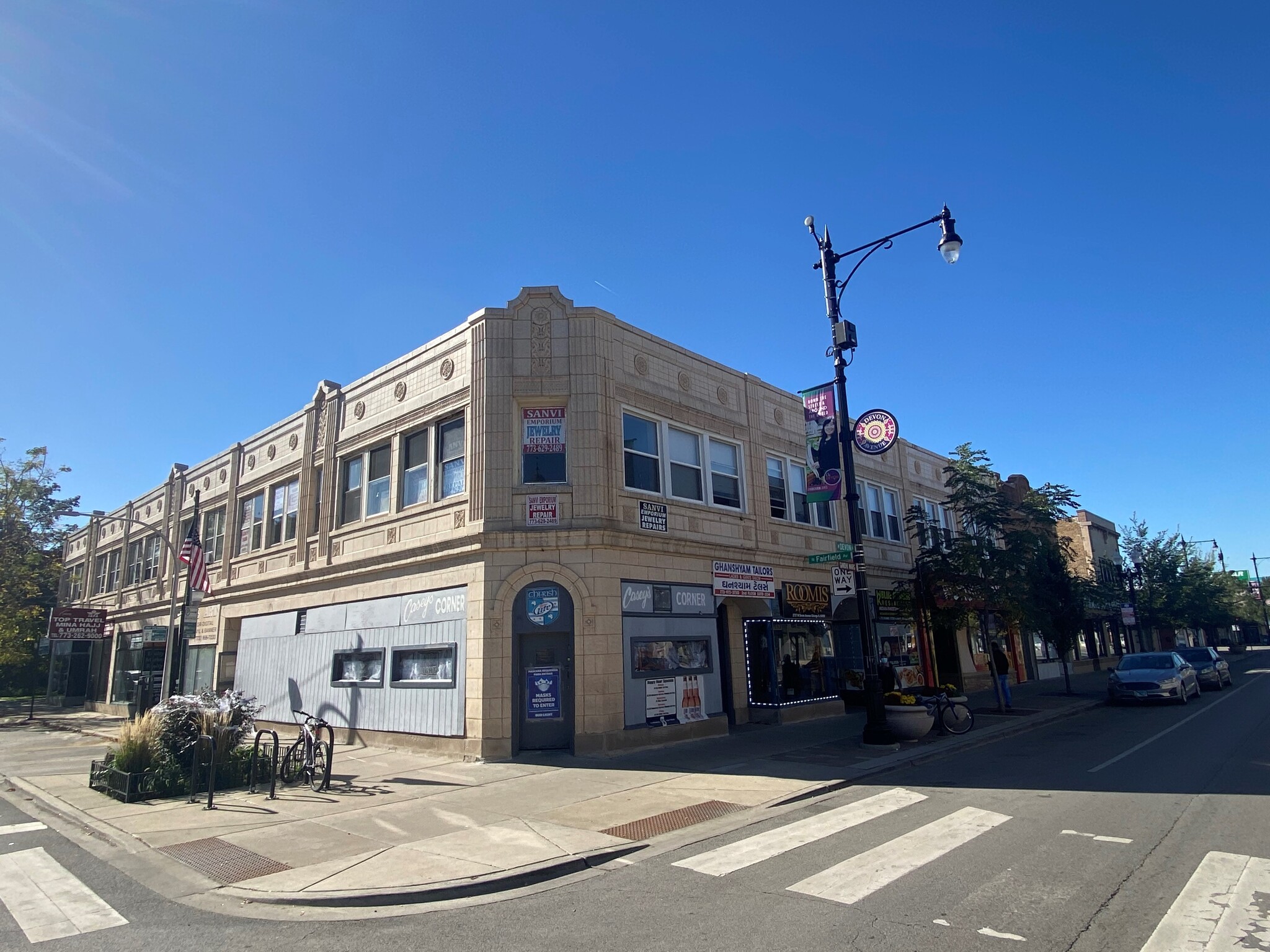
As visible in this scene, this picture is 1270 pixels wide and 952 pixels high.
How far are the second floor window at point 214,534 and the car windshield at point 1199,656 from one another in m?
33.9

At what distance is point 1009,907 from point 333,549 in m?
16.7

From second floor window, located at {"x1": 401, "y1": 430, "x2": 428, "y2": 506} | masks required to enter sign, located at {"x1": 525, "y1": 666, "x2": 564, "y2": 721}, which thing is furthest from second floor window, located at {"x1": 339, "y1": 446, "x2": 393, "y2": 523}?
masks required to enter sign, located at {"x1": 525, "y1": 666, "x2": 564, "y2": 721}

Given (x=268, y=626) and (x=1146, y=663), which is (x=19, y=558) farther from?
(x=1146, y=663)

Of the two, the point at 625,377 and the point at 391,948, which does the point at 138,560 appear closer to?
the point at 625,377

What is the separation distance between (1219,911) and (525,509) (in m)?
11.4

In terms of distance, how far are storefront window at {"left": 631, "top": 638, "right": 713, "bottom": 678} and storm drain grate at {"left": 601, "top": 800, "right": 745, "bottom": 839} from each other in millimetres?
5073

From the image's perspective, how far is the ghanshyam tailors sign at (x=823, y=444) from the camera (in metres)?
14.9

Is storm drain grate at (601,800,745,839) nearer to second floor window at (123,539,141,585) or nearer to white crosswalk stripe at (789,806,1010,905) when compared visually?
white crosswalk stripe at (789,806,1010,905)

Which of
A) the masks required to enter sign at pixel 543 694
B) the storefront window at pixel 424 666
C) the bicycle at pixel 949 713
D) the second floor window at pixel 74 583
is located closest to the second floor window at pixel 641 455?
the masks required to enter sign at pixel 543 694

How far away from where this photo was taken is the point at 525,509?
14.4m

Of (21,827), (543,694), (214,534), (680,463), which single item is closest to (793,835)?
(543,694)

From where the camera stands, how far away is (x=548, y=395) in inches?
594

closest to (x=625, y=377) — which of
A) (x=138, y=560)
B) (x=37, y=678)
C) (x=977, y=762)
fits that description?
(x=977, y=762)

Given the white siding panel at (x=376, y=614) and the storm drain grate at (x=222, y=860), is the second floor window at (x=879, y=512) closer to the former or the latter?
the white siding panel at (x=376, y=614)
